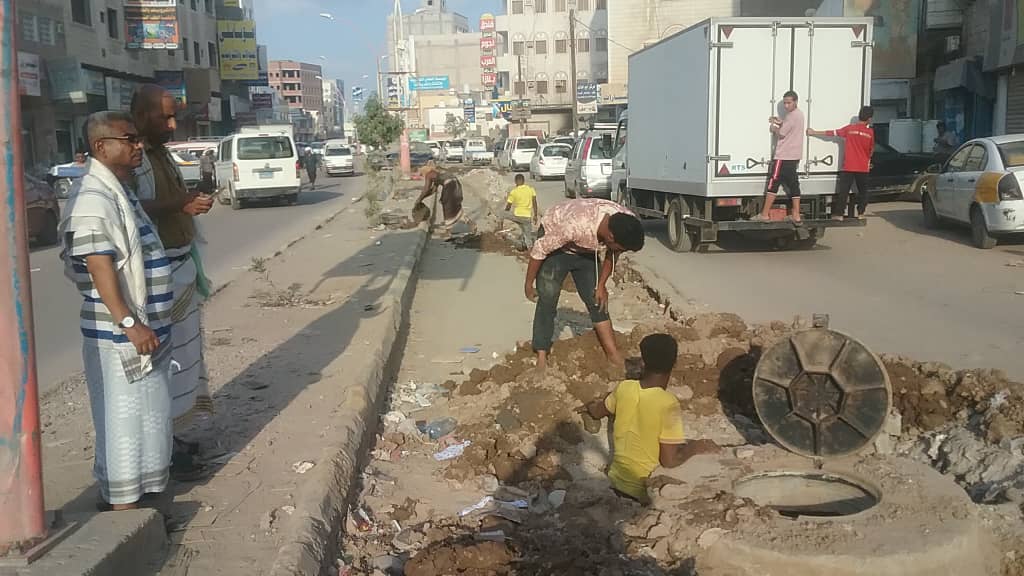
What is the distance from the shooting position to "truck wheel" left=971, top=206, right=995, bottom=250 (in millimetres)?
12086

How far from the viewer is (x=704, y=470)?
4.45 meters

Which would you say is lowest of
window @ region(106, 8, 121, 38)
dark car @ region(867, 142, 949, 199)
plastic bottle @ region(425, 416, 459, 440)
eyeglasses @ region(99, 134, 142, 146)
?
plastic bottle @ region(425, 416, 459, 440)

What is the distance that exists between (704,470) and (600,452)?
93 cm

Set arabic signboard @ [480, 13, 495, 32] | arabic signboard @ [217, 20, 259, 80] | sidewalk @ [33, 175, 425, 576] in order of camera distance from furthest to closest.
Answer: arabic signboard @ [480, 13, 495, 32] → arabic signboard @ [217, 20, 259, 80] → sidewalk @ [33, 175, 425, 576]

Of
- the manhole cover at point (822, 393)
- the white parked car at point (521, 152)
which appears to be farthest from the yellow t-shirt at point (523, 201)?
the white parked car at point (521, 152)

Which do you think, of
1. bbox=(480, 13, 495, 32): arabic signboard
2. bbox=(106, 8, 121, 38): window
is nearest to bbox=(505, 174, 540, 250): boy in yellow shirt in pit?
bbox=(106, 8, 121, 38): window

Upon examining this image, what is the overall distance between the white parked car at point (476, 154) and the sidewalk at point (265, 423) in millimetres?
45272

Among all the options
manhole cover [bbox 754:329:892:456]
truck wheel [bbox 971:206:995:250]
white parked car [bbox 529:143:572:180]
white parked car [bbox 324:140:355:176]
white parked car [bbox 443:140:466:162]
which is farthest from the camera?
white parked car [bbox 443:140:466:162]

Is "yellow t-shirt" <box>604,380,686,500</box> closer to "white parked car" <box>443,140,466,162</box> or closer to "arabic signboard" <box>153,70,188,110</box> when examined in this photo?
"arabic signboard" <box>153,70,188,110</box>

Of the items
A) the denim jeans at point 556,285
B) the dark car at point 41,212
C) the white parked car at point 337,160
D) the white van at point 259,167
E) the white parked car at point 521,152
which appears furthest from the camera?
the white parked car at point 521,152

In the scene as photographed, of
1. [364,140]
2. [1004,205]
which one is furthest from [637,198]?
[364,140]

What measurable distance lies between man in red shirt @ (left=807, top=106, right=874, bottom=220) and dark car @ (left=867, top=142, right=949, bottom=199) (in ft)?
25.8

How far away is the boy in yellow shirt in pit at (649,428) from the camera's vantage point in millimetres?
4410

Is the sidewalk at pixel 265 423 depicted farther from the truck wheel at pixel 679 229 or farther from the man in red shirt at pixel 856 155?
the man in red shirt at pixel 856 155
